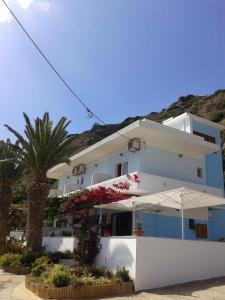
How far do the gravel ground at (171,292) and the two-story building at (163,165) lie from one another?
7.26 metres

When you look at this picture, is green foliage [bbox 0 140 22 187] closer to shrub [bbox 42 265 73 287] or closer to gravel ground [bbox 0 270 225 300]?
gravel ground [bbox 0 270 225 300]

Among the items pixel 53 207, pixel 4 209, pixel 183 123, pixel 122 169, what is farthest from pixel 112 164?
pixel 4 209

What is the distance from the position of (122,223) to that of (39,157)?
728cm

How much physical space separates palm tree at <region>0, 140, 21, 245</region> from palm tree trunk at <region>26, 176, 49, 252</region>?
444 centimetres

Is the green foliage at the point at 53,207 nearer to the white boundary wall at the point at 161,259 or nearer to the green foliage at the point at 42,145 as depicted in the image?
the green foliage at the point at 42,145

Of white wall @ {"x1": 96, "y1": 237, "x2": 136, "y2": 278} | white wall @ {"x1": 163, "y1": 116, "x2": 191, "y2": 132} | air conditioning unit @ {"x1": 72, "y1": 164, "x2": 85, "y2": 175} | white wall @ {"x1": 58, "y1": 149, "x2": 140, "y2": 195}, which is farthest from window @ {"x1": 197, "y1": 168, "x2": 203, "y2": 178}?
white wall @ {"x1": 96, "y1": 237, "x2": 136, "y2": 278}

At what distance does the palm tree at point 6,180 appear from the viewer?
2419 centimetres

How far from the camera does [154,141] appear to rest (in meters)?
24.0

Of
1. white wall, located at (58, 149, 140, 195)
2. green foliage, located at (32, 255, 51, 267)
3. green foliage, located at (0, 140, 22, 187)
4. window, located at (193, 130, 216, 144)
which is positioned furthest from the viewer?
window, located at (193, 130, 216, 144)

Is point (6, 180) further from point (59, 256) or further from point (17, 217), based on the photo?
point (59, 256)

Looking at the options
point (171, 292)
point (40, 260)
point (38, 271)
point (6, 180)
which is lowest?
point (171, 292)

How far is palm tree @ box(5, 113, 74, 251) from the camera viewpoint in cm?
1992

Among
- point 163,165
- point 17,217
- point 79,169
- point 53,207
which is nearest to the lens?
point 53,207

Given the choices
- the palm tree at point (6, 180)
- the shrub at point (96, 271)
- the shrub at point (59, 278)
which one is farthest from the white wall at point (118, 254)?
the palm tree at point (6, 180)
